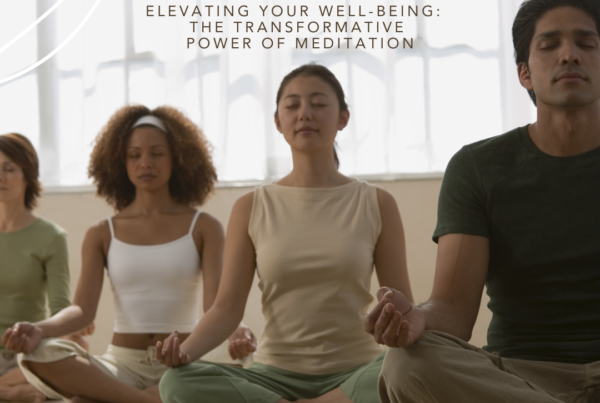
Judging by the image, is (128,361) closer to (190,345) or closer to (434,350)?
(190,345)

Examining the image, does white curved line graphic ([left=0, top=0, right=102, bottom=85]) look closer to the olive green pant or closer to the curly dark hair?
the curly dark hair

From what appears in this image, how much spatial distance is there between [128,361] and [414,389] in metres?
1.12

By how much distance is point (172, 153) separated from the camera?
2.14m

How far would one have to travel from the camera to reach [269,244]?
1.63 m

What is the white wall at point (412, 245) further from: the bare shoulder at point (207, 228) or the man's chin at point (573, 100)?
the man's chin at point (573, 100)

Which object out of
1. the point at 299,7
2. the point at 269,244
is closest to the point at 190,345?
the point at 269,244

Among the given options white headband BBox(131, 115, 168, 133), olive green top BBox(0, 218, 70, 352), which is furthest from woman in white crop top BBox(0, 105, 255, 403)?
olive green top BBox(0, 218, 70, 352)

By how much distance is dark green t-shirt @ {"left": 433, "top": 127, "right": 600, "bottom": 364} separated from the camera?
119 cm

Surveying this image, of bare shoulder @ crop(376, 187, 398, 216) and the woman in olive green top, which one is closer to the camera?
bare shoulder @ crop(376, 187, 398, 216)

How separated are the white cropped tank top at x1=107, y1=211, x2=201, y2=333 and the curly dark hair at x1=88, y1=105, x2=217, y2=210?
0.21 meters

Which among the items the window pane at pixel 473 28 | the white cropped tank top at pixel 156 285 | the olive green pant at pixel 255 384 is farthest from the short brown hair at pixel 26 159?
the window pane at pixel 473 28

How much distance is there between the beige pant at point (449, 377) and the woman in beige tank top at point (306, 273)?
375 mm

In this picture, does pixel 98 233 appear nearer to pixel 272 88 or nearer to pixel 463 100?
pixel 272 88

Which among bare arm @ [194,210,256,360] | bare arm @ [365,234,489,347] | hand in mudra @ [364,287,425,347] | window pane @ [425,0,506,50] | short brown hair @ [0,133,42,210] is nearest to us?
hand in mudra @ [364,287,425,347]
